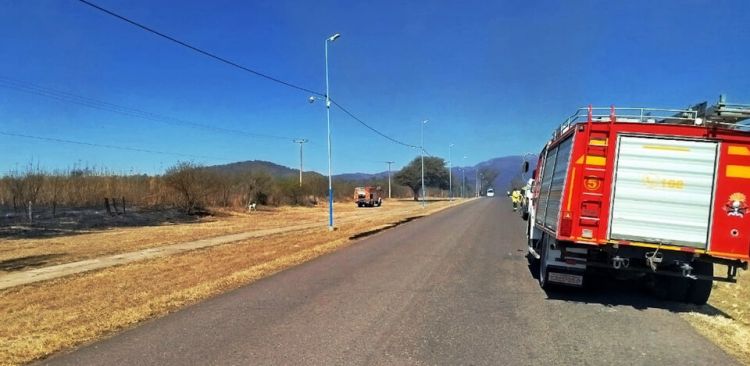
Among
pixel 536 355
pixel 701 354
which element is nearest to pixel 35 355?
pixel 536 355

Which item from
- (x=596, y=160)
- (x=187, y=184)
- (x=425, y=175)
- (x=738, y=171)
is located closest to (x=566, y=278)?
(x=596, y=160)

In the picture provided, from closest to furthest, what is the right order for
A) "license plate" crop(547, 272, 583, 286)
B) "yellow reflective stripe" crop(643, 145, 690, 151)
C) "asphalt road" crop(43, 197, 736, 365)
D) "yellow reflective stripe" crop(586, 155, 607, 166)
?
"asphalt road" crop(43, 197, 736, 365), "yellow reflective stripe" crop(643, 145, 690, 151), "yellow reflective stripe" crop(586, 155, 607, 166), "license plate" crop(547, 272, 583, 286)

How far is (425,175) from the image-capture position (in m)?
116

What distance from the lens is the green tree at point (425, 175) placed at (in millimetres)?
110000

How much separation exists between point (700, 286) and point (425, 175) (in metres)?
107

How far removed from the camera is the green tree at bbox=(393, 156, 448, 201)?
4331 inches

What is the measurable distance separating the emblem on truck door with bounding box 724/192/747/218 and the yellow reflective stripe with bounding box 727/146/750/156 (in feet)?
1.84

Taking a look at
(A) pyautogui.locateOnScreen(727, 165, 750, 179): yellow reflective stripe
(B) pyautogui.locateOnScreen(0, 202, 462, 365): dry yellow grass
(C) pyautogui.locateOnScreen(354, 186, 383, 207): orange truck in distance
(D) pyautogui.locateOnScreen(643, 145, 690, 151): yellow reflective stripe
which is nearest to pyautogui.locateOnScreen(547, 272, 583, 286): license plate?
(D) pyautogui.locateOnScreen(643, 145, 690, 151): yellow reflective stripe

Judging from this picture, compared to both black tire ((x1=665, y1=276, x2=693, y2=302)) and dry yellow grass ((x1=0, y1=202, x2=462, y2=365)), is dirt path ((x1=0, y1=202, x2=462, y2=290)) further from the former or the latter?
black tire ((x1=665, y1=276, x2=693, y2=302))

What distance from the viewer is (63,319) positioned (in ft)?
25.5

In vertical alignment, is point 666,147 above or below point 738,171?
above

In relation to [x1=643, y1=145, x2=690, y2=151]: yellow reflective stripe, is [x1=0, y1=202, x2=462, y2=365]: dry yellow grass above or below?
below

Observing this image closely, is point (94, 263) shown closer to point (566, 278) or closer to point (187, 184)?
point (566, 278)

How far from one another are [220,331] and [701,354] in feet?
17.5
